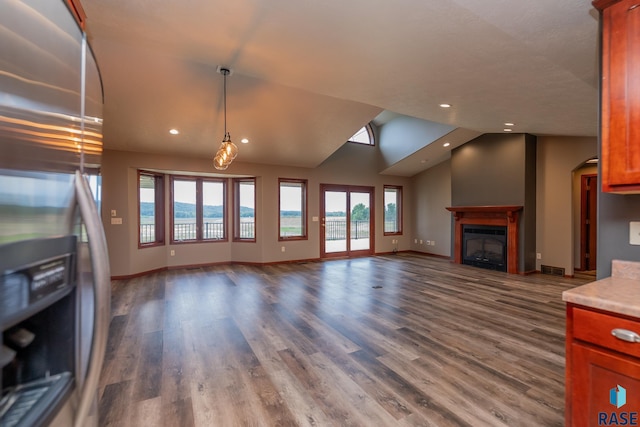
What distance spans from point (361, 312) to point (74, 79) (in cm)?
344

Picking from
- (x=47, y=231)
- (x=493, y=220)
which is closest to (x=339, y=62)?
(x=47, y=231)

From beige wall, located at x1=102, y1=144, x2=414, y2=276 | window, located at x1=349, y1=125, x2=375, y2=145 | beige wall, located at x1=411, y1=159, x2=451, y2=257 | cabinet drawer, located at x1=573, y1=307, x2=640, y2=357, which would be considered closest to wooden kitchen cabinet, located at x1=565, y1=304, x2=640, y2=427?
cabinet drawer, located at x1=573, y1=307, x2=640, y2=357

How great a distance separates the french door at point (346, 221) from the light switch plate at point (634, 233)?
620 centimetres

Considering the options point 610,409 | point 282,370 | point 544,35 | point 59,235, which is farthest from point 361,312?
point 59,235

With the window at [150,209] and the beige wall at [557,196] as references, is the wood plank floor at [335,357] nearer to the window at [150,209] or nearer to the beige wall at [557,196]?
the beige wall at [557,196]

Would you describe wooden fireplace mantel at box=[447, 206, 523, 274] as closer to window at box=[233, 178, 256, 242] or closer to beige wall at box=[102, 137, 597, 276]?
beige wall at box=[102, 137, 597, 276]

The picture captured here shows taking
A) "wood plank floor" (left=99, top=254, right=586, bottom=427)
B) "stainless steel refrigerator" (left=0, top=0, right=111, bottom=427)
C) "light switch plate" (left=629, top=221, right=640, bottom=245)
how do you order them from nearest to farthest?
"stainless steel refrigerator" (left=0, top=0, right=111, bottom=427)
"light switch plate" (left=629, top=221, right=640, bottom=245)
"wood plank floor" (left=99, top=254, right=586, bottom=427)

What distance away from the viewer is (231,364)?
2.38m

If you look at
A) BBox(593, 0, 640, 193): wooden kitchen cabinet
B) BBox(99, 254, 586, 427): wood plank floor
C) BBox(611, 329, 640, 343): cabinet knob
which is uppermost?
BBox(593, 0, 640, 193): wooden kitchen cabinet

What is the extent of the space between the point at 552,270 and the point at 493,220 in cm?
139

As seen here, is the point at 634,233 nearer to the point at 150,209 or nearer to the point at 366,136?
the point at 150,209

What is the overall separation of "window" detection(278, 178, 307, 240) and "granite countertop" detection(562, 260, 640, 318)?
5.99 m

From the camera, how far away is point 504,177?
19.7ft

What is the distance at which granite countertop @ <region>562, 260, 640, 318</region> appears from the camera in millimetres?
1131
